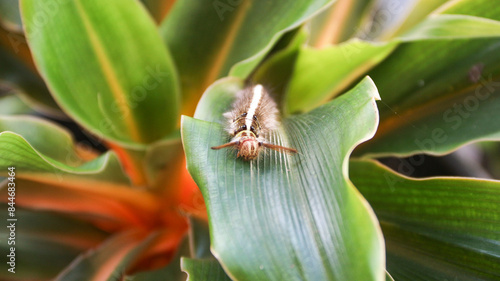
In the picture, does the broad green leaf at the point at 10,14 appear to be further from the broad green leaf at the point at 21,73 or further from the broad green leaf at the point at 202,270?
the broad green leaf at the point at 202,270

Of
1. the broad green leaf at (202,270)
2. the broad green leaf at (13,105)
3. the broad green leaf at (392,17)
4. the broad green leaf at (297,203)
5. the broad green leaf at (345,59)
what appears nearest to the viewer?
the broad green leaf at (297,203)

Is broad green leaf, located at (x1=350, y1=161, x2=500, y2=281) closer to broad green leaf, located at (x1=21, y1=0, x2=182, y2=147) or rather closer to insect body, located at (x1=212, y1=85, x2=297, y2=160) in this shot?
insect body, located at (x1=212, y1=85, x2=297, y2=160)

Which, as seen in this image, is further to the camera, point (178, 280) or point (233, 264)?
point (178, 280)

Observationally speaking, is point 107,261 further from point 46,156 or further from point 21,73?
point 21,73

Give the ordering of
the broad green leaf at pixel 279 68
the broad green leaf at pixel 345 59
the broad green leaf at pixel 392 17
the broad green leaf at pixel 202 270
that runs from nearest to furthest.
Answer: the broad green leaf at pixel 202 270 < the broad green leaf at pixel 345 59 < the broad green leaf at pixel 279 68 < the broad green leaf at pixel 392 17

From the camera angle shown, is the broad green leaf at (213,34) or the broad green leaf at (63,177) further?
the broad green leaf at (213,34)

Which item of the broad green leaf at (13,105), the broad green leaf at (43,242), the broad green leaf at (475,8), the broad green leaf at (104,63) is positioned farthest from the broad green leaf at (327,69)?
the broad green leaf at (13,105)

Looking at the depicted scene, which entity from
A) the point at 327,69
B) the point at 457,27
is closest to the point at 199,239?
the point at 327,69

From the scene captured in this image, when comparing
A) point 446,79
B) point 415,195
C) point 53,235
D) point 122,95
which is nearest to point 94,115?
point 122,95

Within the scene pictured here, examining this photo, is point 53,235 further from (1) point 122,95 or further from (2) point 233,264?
(2) point 233,264
